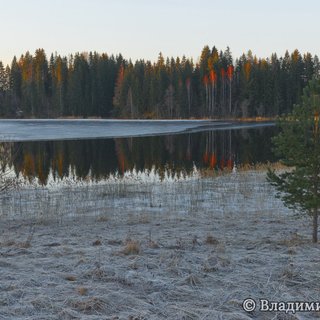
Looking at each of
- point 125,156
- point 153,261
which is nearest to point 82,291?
point 153,261

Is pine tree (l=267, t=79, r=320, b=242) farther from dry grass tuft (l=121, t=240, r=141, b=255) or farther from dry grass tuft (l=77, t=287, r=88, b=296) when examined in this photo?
dry grass tuft (l=77, t=287, r=88, b=296)

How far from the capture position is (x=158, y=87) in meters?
97.2

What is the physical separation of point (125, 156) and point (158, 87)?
64.3 m

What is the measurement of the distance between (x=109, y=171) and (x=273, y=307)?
22.3 meters

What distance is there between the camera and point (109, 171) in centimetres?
2753

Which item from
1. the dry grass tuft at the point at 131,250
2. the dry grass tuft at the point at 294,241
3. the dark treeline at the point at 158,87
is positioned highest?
the dark treeline at the point at 158,87

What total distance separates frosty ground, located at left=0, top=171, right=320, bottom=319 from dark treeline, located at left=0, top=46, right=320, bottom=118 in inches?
3195

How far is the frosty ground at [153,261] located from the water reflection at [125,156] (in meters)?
10.8

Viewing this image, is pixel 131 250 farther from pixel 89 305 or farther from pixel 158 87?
pixel 158 87

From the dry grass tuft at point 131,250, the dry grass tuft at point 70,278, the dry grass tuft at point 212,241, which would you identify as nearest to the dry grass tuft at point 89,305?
the dry grass tuft at point 70,278

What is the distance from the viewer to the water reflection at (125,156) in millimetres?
27859

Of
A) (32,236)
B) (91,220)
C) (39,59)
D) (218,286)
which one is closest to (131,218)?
(91,220)

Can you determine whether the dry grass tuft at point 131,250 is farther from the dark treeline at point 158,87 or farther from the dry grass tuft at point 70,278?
the dark treeline at point 158,87

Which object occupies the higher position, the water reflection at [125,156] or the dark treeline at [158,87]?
the dark treeline at [158,87]
